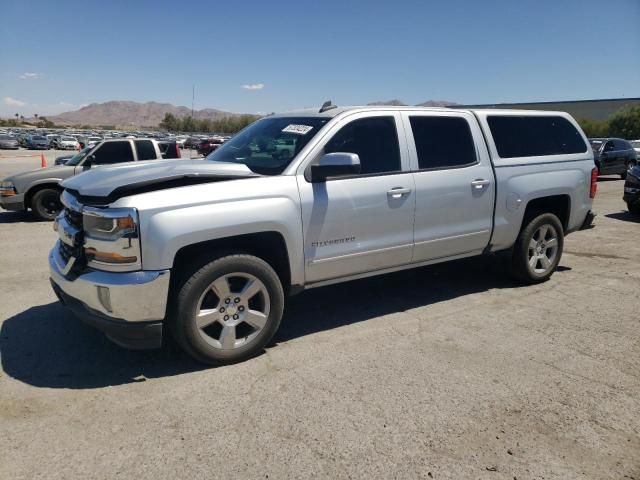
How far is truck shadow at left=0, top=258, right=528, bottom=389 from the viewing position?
11.8ft

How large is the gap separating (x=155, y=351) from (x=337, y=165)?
6.78ft

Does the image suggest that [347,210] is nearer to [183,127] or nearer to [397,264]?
[397,264]

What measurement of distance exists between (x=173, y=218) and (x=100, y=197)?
56cm

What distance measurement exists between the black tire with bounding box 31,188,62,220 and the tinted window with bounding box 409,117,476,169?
8025 millimetres

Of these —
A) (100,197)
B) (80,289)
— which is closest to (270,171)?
(100,197)

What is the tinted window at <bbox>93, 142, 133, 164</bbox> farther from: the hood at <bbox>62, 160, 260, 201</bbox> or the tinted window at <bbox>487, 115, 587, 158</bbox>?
the tinted window at <bbox>487, 115, 587, 158</bbox>

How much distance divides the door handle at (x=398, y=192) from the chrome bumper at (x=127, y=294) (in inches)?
78.8

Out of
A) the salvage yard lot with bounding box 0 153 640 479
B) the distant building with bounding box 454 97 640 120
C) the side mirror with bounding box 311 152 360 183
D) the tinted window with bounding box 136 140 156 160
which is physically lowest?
the salvage yard lot with bounding box 0 153 640 479

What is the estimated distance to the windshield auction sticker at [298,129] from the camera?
168 inches

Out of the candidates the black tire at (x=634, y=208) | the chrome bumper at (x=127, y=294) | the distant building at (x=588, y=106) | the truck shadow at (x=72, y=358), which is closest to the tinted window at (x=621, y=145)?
the black tire at (x=634, y=208)

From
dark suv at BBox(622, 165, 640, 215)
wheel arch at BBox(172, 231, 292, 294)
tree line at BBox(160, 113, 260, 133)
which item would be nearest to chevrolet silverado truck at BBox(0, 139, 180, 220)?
wheel arch at BBox(172, 231, 292, 294)

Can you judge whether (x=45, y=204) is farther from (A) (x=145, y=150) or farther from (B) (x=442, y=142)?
(B) (x=442, y=142)

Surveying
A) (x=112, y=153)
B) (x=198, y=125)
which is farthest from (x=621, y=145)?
(x=198, y=125)

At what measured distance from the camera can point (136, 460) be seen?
2.63 meters
